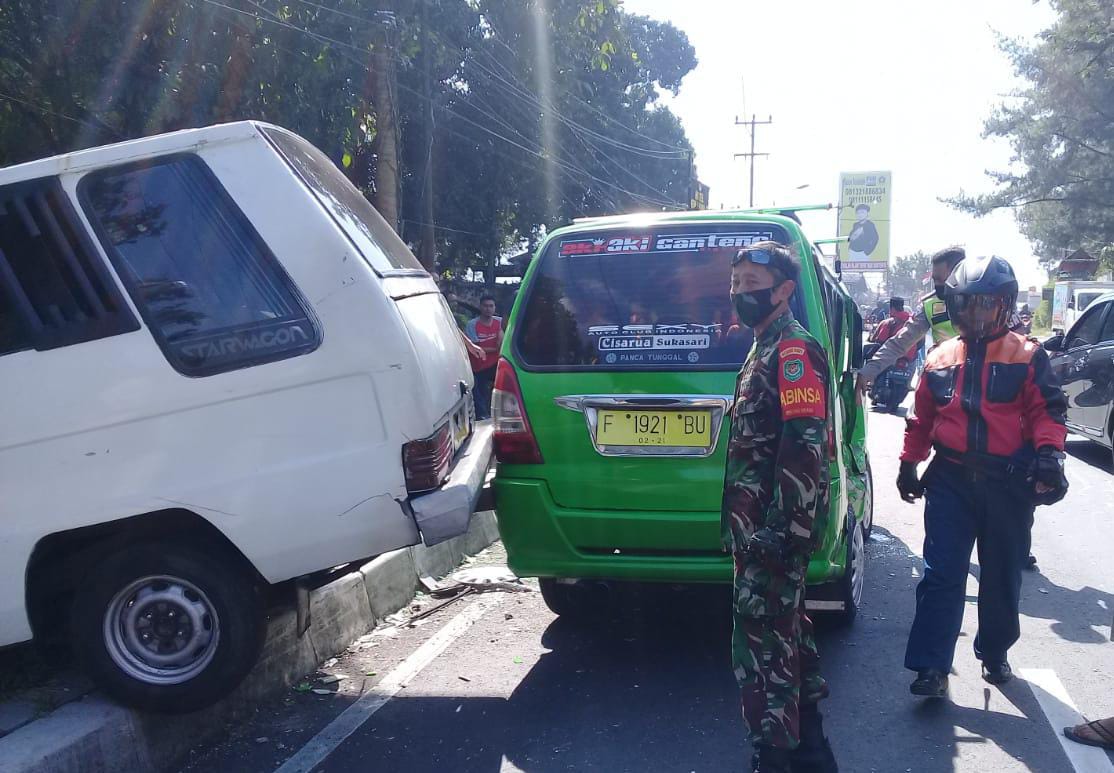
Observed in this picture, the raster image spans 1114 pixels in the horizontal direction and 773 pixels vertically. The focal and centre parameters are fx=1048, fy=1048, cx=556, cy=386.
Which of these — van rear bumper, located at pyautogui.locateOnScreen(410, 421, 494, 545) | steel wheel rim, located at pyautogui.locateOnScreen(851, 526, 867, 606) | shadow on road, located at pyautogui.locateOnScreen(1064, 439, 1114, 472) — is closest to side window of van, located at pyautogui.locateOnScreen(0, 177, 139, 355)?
van rear bumper, located at pyautogui.locateOnScreen(410, 421, 494, 545)

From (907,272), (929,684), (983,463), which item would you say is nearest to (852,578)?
(929,684)

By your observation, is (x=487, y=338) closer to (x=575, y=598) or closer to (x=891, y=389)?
(x=575, y=598)

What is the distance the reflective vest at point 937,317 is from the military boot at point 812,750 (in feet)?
12.0

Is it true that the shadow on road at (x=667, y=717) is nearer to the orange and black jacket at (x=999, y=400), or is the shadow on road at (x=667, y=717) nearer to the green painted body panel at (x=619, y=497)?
the green painted body panel at (x=619, y=497)

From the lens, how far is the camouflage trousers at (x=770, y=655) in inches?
132

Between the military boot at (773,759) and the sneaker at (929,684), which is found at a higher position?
the military boot at (773,759)

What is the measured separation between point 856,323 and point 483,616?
282 centimetres

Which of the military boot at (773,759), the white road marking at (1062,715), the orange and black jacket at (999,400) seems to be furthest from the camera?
the orange and black jacket at (999,400)

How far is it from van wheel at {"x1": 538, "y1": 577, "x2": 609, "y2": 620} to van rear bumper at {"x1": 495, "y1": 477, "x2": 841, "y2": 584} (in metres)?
0.48

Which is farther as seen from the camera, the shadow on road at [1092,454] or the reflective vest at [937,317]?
the shadow on road at [1092,454]

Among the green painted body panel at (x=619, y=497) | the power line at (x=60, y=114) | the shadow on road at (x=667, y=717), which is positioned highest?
the power line at (x=60, y=114)

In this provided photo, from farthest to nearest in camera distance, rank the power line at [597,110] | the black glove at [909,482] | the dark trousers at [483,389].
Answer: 1. the power line at [597,110]
2. the dark trousers at [483,389]
3. the black glove at [909,482]

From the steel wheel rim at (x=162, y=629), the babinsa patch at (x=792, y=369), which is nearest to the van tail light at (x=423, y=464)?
the steel wheel rim at (x=162, y=629)

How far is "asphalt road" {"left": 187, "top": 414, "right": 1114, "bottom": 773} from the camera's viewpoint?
3871mm
